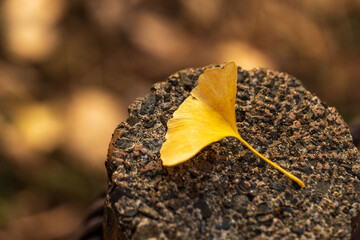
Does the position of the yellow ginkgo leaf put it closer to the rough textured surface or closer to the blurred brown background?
the rough textured surface

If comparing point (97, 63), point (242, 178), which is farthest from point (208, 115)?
point (97, 63)

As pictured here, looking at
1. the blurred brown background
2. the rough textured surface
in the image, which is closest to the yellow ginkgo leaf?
the rough textured surface

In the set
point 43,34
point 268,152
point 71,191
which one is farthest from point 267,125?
point 43,34

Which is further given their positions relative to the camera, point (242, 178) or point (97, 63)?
point (97, 63)

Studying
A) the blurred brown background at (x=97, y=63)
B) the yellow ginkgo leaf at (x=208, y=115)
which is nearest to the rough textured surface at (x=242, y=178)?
the yellow ginkgo leaf at (x=208, y=115)

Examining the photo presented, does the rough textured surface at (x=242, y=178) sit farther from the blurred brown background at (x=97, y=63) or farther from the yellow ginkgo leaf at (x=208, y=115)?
the blurred brown background at (x=97, y=63)

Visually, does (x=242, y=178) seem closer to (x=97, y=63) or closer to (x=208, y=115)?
(x=208, y=115)

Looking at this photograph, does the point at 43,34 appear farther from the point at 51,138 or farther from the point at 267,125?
the point at 267,125
